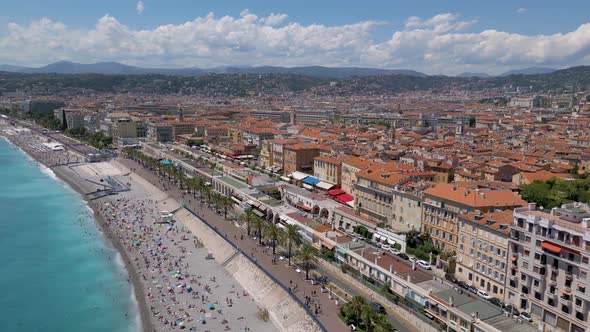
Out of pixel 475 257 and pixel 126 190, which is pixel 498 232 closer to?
pixel 475 257

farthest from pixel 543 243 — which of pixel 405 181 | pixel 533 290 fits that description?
pixel 405 181

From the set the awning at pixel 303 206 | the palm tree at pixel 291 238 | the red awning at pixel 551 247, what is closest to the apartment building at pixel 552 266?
the red awning at pixel 551 247

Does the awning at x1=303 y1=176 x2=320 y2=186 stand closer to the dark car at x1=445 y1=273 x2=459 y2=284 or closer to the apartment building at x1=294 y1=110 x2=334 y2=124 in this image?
the dark car at x1=445 y1=273 x2=459 y2=284

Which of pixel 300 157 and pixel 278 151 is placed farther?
pixel 278 151

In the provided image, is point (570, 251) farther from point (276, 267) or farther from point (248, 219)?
point (248, 219)

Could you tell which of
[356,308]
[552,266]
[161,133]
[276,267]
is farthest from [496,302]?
[161,133]
